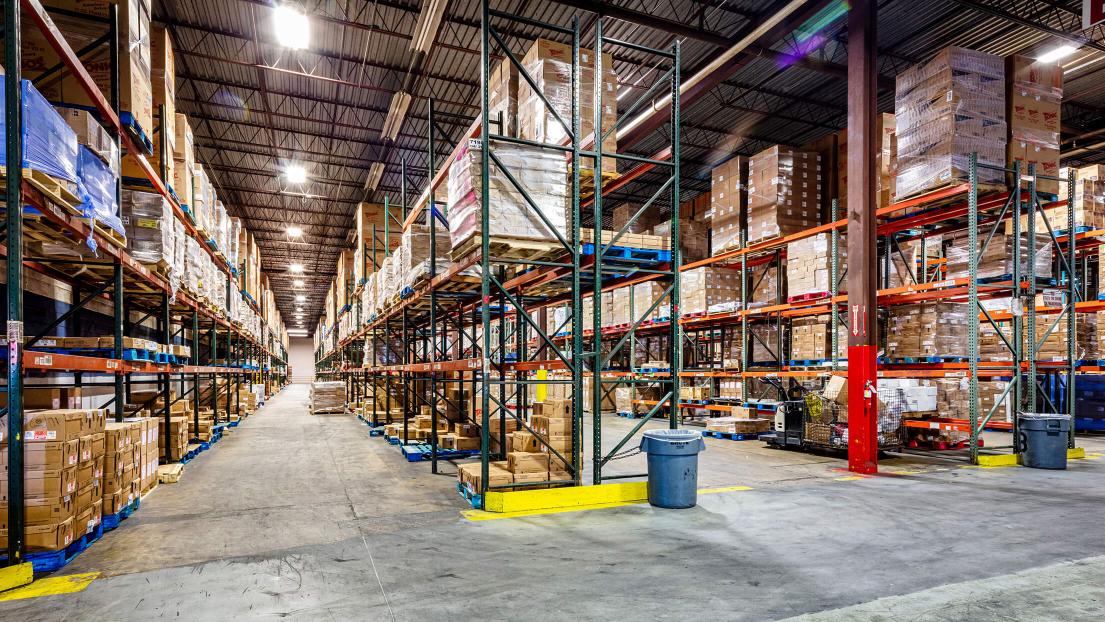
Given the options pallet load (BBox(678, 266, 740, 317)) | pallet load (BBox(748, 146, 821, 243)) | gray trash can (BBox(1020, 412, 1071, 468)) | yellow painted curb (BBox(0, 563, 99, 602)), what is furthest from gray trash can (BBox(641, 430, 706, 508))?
pallet load (BBox(678, 266, 740, 317))

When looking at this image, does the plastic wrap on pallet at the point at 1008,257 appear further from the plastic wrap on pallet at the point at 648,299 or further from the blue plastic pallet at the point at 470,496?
the blue plastic pallet at the point at 470,496

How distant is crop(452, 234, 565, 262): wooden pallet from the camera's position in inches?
238

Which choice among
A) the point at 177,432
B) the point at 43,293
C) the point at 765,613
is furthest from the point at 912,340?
the point at 43,293

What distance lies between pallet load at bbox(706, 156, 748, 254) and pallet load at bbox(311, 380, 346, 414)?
13869mm

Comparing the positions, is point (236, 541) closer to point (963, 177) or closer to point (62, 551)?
point (62, 551)

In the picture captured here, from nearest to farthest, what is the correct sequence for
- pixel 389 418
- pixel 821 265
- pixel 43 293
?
pixel 43 293 < pixel 821 265 < pixel 389 418

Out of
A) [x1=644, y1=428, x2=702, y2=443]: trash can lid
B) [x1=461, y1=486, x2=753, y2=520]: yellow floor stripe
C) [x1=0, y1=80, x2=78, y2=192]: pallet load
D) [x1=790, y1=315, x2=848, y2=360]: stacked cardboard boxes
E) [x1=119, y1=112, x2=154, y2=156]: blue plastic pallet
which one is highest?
[x1=119, y1=112, x2=154, y2=156]: blue plastic pallet

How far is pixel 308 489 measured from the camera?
24.1 feet

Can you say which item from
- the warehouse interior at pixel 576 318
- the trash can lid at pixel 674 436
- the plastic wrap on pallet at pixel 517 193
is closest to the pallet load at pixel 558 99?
the warehouse interior at pixel 576 318

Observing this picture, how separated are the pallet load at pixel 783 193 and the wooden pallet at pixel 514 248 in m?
7.16

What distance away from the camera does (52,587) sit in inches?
157

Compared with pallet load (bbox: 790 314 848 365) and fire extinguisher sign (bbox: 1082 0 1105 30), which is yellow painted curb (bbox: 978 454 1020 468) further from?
fire extinguisher sign (bbox: 1082 0 1105 30)

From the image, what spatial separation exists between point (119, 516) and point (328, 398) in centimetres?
1525

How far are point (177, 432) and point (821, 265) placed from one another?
1163 centimetres
